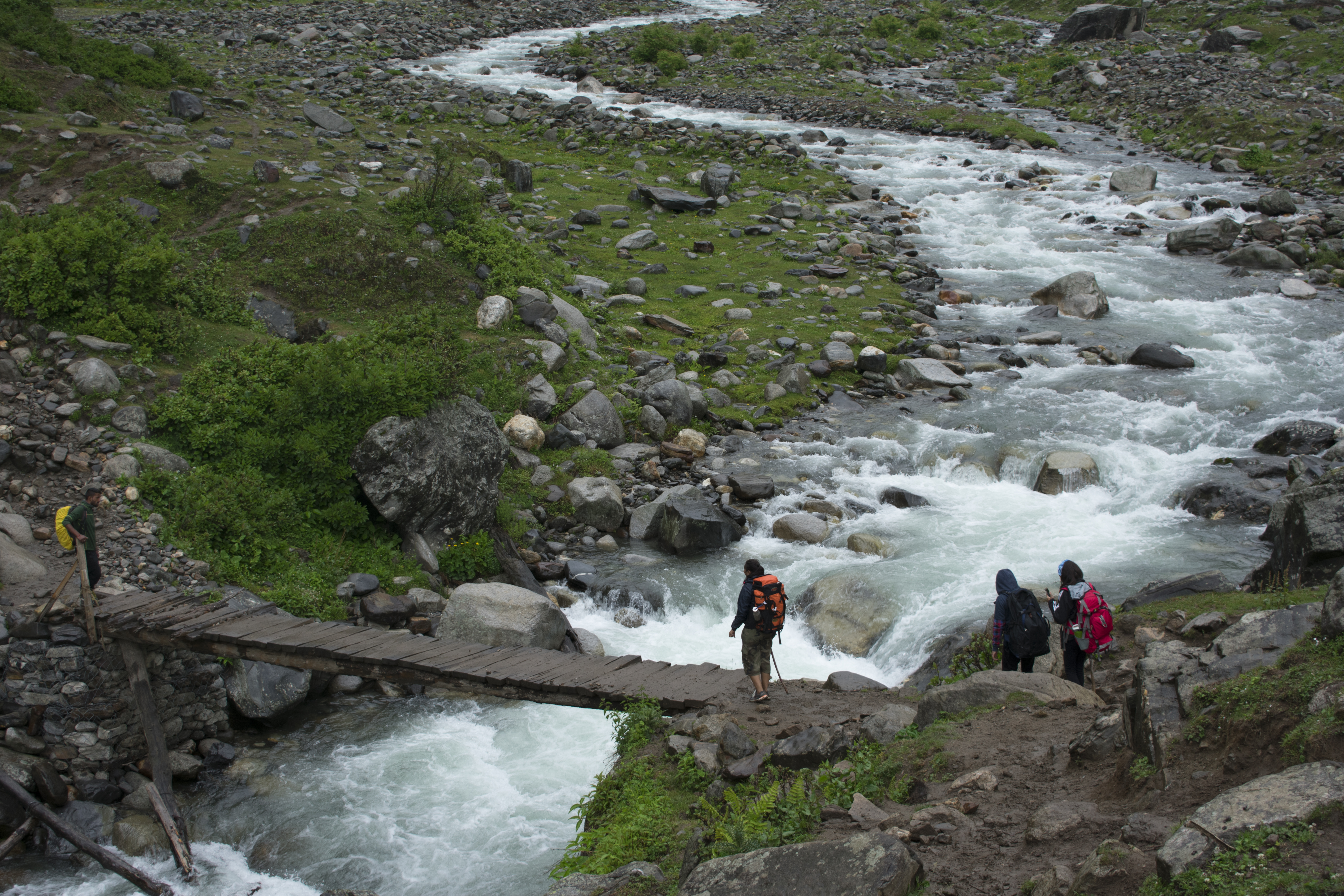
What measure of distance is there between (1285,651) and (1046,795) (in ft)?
6.89

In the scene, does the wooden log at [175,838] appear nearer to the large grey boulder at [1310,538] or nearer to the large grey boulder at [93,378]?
the large grey boulder at [93,378]

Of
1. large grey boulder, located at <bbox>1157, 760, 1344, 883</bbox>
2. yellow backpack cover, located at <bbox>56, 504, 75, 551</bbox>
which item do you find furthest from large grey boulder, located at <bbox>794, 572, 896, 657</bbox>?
yellow backpack cover, located at <bbox>56, 504, 75, 551</bbox>

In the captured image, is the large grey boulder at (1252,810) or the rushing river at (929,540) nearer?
the large grey boulder at (1252,810)

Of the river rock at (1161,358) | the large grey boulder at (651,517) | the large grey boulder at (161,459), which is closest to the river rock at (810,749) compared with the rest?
the large grey boulder at (651,517)

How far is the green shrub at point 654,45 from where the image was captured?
155 feet

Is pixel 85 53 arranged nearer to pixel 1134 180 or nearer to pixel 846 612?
pixel 846 612

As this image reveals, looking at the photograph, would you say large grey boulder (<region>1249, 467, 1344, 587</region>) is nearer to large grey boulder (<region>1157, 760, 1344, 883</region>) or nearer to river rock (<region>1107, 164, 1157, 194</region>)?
large grey boulder (<region>1157, 760, 1344, 883</region>)

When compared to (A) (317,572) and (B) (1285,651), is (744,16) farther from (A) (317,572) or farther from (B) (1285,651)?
(B) (1285,651)

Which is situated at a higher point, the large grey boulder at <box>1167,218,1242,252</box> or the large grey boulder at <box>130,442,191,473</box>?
the large grey boulder at <box>1167,218,1242,252</box>

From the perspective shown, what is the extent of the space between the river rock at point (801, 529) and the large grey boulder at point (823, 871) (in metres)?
9.76

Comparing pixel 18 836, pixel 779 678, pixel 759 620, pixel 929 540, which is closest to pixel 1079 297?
pixel 929 540

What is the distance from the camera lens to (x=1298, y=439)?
16625 mm

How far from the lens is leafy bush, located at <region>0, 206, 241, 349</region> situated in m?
14.1

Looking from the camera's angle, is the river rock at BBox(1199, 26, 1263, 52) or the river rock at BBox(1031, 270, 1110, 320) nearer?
the river rock at BBox(1031, 270, 1110, 320)
